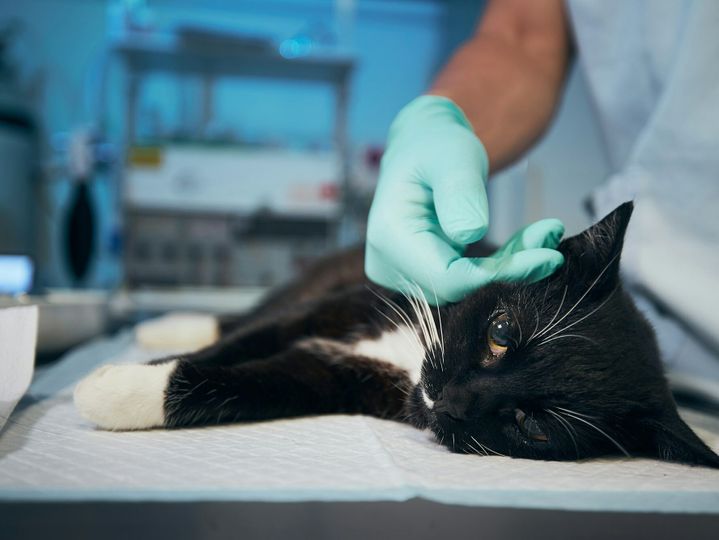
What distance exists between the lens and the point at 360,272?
1.34 m

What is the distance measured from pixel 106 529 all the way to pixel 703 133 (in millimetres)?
1006

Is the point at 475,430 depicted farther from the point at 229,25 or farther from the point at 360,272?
the point at 229,25

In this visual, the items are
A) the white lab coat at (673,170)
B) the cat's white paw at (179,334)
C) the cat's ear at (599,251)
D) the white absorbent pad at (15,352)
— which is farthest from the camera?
the cat's white paw at (179,334)

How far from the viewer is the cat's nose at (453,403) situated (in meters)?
0.69

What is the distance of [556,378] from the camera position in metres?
0.70

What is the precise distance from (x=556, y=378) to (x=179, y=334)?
0.87 meters

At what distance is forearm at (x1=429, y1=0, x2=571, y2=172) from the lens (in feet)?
3.68

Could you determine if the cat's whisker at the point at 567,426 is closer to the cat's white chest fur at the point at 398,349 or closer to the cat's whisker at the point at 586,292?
the cat's whisker at the point at 586,292

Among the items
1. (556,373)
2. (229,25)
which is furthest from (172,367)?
(229,25)

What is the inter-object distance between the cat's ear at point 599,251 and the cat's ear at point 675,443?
0.58 ft

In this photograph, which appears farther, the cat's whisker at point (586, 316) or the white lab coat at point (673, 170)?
the white lab coat at point (673, 170)

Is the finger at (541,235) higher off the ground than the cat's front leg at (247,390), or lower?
higher

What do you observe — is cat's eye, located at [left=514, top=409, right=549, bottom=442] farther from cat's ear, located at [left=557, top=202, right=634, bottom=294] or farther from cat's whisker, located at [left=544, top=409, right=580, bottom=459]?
cat's ear, located at [left=557, top=202, right=634, bottom=294]

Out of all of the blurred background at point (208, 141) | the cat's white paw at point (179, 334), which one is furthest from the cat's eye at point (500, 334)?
the blurred background at point (208, 141)
